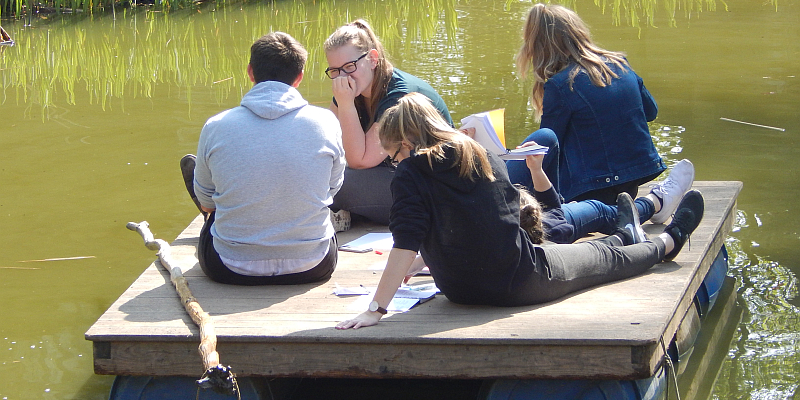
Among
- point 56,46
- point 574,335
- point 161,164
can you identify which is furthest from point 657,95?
point 56,46

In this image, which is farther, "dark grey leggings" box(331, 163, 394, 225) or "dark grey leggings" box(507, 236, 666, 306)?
"dark grey leggings" box(331, 163, 394, 225)

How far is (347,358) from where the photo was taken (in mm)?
3000

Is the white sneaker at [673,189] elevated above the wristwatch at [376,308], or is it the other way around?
the white sneaker at [673,189]

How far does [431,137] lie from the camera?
2969 mm

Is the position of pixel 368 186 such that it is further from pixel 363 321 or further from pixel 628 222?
pixel 363 321

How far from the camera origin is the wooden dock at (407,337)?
289cm

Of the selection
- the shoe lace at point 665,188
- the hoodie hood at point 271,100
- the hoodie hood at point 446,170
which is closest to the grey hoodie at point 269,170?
the hoodie hood at point 271,100

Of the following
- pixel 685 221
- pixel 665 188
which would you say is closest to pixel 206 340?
pixel 685 221

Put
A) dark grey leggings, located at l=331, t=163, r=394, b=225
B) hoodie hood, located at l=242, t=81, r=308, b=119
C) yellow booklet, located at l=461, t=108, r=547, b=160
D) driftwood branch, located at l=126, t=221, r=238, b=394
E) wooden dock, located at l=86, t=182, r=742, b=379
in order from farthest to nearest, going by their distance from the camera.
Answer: dark grey leggings, located at l=331, t=163, r=394, b=225 → yellow booklet, located at l=461, t=108, r=547, b=160 → hoodie hood, located at l=242, t=81, r=308, b=119 → wooden dock, located at l=86, t=182, r=742, b=379 → driftwood branch, located at l=126, t=221, r=238, b=394

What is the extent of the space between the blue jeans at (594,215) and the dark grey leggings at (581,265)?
25cm

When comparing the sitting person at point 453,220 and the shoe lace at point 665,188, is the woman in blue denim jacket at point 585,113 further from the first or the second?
the sitting person at point 453,220

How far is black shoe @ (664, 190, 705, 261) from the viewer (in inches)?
143

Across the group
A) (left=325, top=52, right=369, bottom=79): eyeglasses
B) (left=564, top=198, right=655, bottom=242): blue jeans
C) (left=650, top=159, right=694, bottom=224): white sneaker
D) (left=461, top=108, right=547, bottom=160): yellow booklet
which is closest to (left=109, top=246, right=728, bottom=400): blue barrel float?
(left=564, top=198, right=655, bottom=242): blue jeans

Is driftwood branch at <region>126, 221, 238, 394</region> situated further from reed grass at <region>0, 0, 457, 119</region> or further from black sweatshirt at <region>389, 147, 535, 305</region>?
reed grass at <region>0, 0, 457, 119</region>
